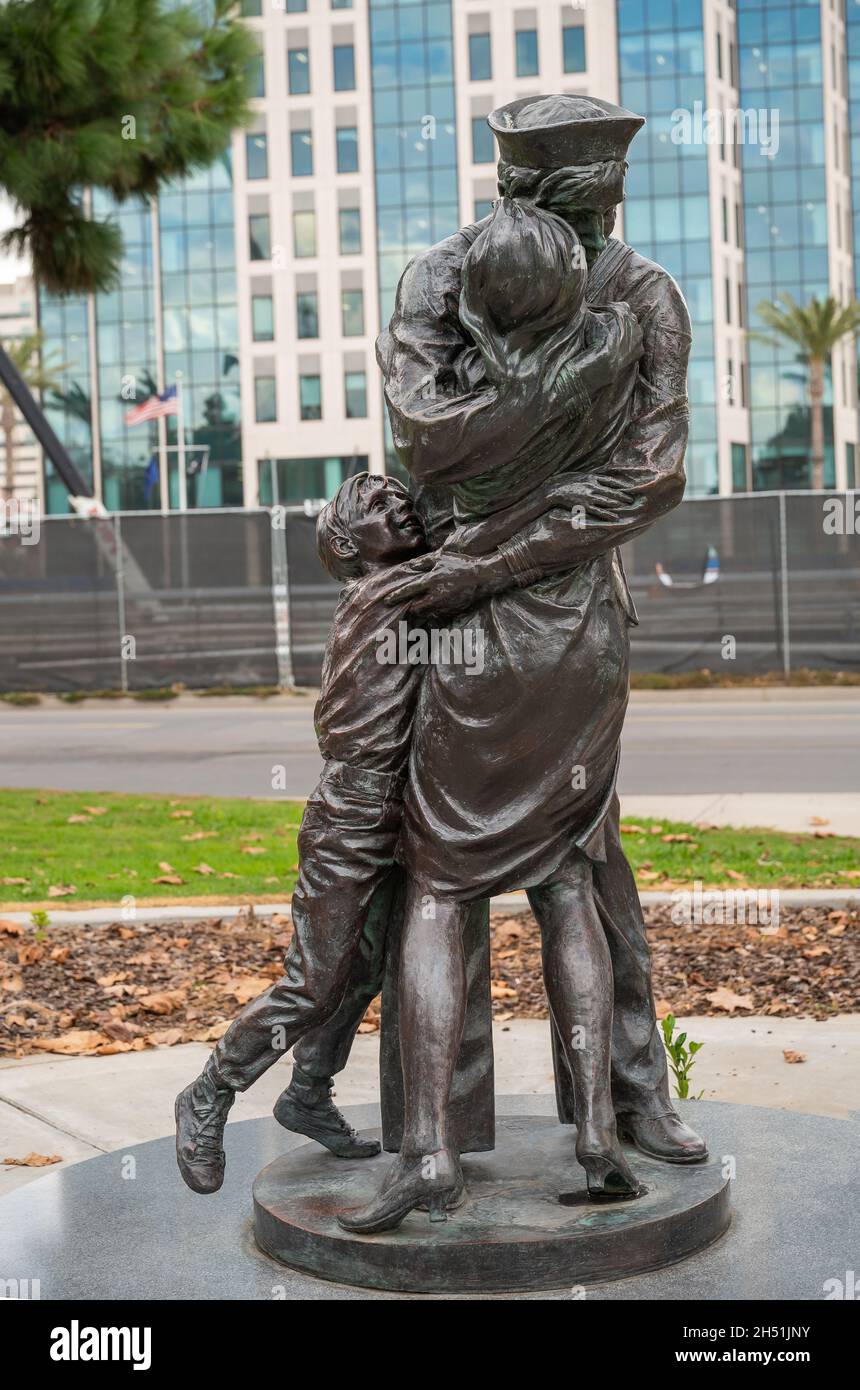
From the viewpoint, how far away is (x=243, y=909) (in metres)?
7.84

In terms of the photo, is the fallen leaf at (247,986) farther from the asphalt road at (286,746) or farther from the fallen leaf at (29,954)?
the asphalt road at (286,746)

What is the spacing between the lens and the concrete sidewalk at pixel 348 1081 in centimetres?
506

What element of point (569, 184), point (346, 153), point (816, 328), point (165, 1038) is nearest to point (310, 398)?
point (346, 153)

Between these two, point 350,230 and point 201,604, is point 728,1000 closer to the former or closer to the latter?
point 201,604

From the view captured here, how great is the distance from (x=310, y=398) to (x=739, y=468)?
1821cm

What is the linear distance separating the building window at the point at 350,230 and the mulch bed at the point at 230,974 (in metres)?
62.3

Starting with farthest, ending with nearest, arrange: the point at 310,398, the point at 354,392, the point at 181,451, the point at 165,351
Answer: the point at 165,351
the point at 310,398
the point at 354,392
the point at 181,451

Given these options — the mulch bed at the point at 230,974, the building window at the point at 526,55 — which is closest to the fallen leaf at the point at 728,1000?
the mulch bed at the point at 230,974

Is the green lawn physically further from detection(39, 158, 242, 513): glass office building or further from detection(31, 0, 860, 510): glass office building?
detection(39, 158, 242, 513): glass office building

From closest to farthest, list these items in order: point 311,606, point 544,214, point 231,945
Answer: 1. point 544,214
2. point 231,945
3. point 311,606

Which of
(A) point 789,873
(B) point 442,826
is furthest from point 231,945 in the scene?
(B) point 442,826

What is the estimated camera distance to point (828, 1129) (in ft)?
14.6

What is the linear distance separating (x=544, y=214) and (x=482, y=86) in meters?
64.7
